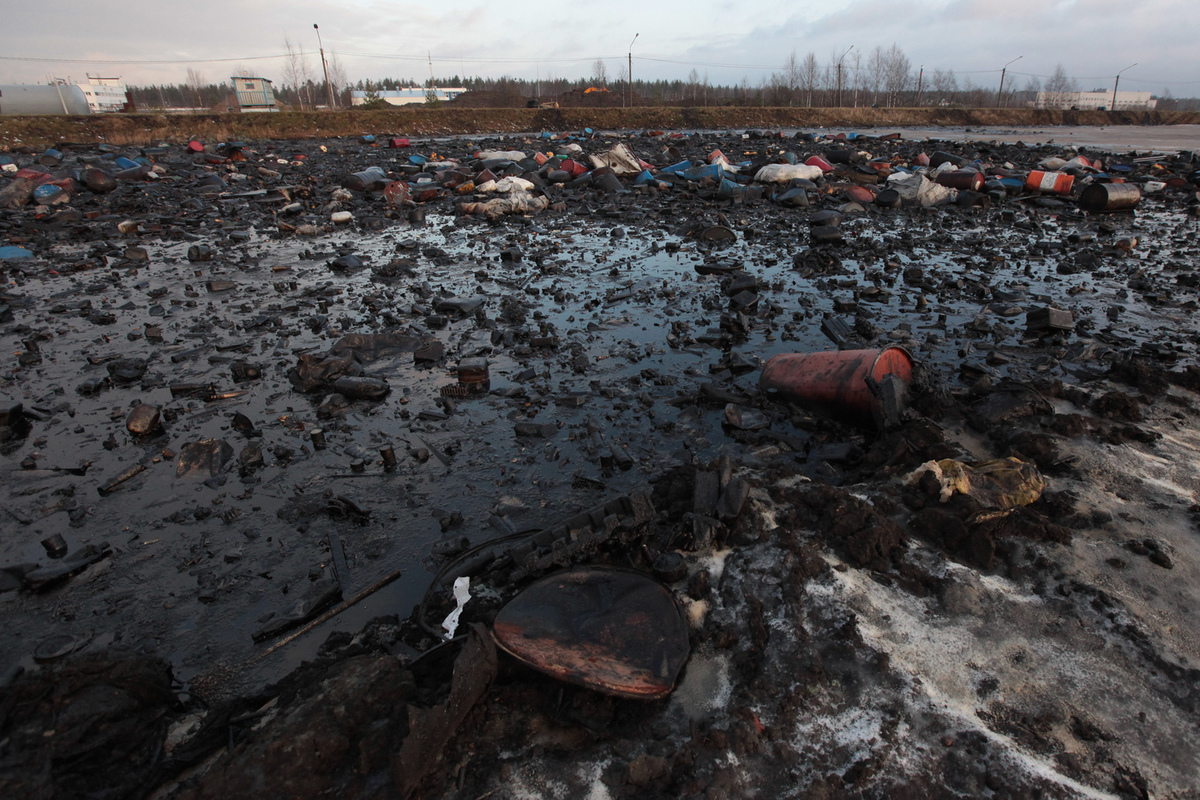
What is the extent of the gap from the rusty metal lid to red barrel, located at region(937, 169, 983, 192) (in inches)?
515

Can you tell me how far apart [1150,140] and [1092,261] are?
2879cm

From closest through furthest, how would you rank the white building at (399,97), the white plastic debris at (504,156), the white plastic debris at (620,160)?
1. the white plastic debris at (620,160)
2. the white plastic debris at (504,156)
3. the white building at (399,97)

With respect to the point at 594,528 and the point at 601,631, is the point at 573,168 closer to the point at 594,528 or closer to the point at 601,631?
the point at 594,528

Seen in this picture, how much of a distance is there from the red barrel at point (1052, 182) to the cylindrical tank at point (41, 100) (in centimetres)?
4565

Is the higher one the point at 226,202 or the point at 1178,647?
the point at 226,202

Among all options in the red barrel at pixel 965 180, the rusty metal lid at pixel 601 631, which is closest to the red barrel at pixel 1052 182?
the red barrel at pixel 965 180

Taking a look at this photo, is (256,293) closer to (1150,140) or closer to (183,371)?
(183,371)

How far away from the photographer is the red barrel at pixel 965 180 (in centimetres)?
1166

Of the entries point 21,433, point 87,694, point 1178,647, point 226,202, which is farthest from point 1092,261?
point 226,202

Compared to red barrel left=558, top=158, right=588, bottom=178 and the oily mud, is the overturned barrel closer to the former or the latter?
red barrel left=558, top=158, right=588, bottom=178

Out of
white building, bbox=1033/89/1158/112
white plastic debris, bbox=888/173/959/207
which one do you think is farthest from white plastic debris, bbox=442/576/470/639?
white building, bbox=1033/89/1158/112

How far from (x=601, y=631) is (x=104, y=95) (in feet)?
206

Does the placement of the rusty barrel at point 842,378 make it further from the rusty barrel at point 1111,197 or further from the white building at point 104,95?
the white building at point 104,95

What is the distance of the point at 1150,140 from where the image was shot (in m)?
26.2
